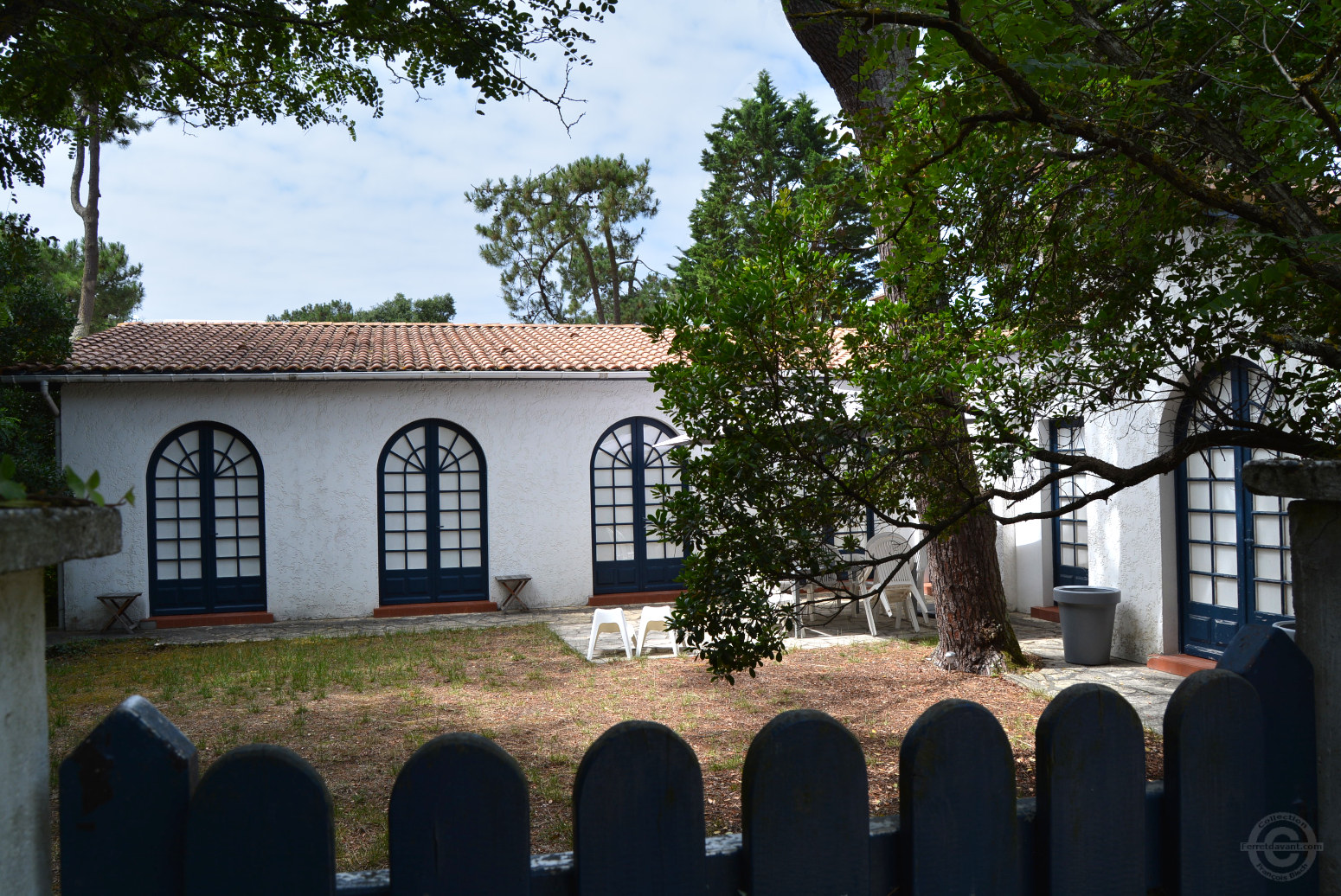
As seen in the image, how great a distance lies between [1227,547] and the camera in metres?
8.18

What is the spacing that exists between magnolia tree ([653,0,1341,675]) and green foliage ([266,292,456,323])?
47.9m

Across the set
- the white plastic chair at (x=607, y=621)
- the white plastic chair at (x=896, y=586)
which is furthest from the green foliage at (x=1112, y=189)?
the white plastic chair at (x=896, y=586)

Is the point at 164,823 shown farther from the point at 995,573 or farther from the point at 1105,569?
the point at 1105,569

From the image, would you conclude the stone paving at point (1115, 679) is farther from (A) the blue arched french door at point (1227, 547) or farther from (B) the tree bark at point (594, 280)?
(B) the tree bark at point (594, 280)

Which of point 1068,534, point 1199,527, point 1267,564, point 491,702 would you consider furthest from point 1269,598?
point 491,702

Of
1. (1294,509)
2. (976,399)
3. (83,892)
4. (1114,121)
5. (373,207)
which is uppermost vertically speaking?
(373,207)

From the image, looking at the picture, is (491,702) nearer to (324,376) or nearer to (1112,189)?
(1112,189)

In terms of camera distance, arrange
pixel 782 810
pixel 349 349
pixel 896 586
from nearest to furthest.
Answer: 1. pixel 782 810
2. pixel 896 586
3. pixel 349 349

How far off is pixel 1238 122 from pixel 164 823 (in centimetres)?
307

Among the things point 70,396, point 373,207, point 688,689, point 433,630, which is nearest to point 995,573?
point 688,689

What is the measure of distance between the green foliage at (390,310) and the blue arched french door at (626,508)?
37.0 m

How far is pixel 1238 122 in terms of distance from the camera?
2664 millimetres

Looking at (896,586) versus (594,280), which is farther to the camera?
(594,280)

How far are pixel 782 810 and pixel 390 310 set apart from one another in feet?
176
